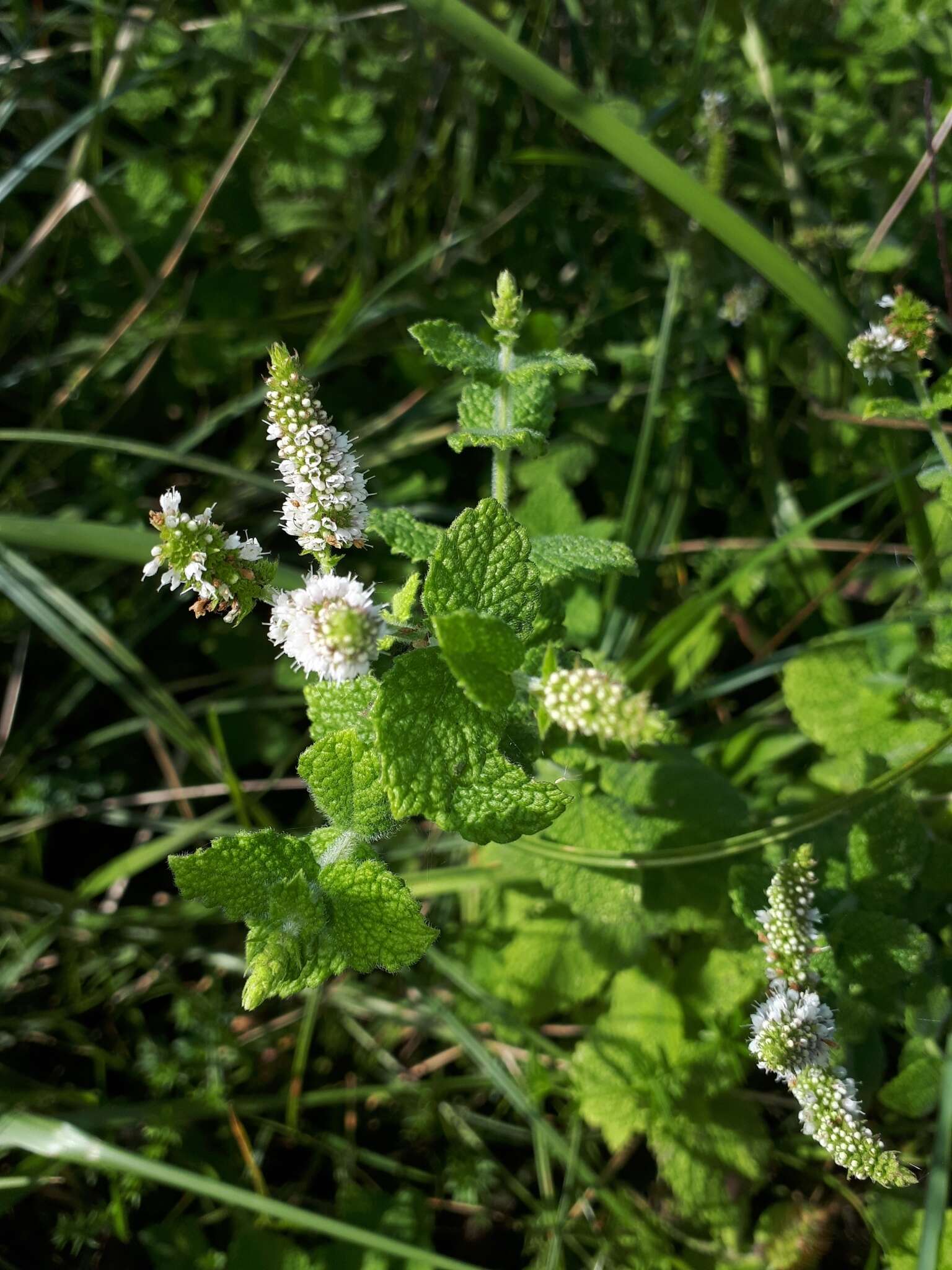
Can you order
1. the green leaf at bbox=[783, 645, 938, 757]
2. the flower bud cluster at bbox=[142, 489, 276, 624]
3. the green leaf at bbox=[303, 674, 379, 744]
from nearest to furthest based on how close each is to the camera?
the flower bud cluster at bbox=[142, 489, 276, 624] → the green leaf at bbox=[303, 674, 379, 744] → the green leaf at bbox=[783, 645, 938, 757]

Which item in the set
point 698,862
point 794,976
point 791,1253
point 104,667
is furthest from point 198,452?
point 791,1253

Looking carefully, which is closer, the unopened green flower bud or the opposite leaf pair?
the opposite leaf pair

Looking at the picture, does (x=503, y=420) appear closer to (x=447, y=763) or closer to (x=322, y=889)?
(x=447, y=763)

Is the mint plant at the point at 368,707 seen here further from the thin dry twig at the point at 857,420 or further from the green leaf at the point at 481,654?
the thin dry twig at the point at 857,420

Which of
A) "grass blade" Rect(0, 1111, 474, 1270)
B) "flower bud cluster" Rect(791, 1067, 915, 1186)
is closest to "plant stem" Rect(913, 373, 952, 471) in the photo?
"flower bud cluster" Rect(791, 1067, 915, 1186)

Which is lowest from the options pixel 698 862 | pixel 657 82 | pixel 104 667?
pixel 698 862

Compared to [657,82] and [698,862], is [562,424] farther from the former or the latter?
[698,862]

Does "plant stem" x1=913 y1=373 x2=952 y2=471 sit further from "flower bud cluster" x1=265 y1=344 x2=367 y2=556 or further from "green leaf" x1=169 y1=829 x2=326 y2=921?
"green leaf" x1=169 y1=829 x2=326 y2=921
